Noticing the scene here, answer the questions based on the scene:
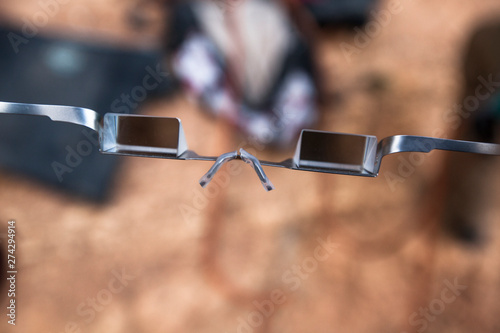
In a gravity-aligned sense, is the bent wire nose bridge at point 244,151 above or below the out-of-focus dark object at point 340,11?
below

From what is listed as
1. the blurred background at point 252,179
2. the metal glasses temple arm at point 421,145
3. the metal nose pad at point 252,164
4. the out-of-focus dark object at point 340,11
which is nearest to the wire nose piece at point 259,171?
the metal nose pad at point 252,164

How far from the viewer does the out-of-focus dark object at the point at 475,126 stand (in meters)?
0.63

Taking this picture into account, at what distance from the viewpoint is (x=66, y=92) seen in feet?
2.02

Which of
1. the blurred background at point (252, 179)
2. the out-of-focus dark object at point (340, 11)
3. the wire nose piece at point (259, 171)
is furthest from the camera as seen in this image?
the out-of-focus dark object at point (340, 11)

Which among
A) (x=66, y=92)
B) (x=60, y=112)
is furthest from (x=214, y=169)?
(x=66, y=92)

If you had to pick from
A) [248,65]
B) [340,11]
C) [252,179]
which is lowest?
[252,179]

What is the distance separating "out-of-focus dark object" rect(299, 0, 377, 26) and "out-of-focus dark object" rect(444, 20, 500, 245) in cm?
21

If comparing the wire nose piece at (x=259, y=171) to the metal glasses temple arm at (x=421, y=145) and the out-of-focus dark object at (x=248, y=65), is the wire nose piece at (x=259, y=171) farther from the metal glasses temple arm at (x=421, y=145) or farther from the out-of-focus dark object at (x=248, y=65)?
the out-of-focus dark object at (x=248, y=65)

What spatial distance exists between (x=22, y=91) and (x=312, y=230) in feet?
1.87

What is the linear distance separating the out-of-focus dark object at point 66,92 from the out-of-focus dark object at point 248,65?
0.23 ft

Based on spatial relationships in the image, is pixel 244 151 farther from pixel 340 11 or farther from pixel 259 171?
pixel 340 11

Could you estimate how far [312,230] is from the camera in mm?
597

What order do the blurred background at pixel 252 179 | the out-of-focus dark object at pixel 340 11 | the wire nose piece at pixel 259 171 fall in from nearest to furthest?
the wire nose piece at pixel 259 171 < the blurred background at pixel 252 179 < the out-of-focus dark object at pixel 340 11

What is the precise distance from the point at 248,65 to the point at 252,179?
8.9 inches
